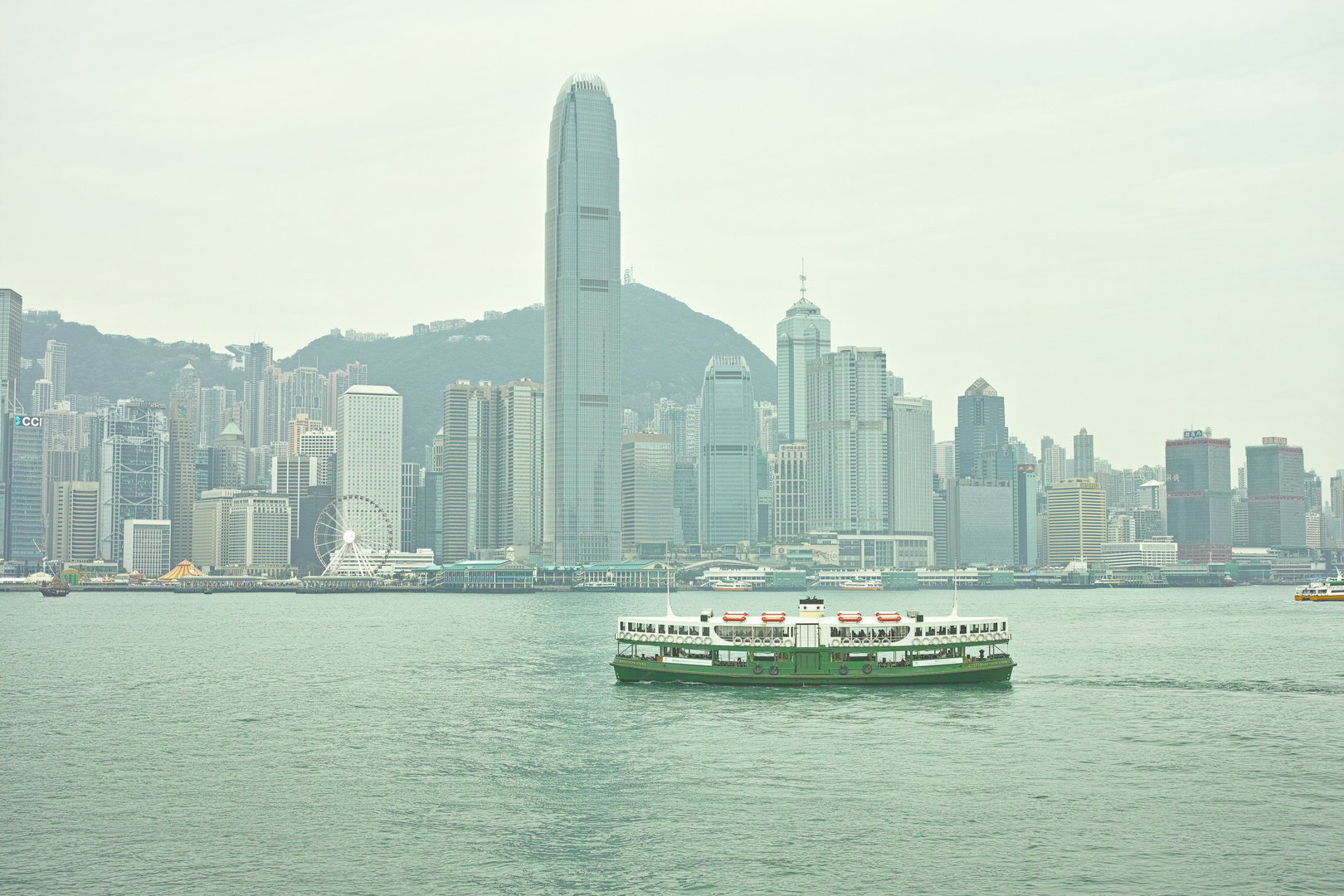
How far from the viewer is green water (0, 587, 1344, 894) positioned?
48.3 m

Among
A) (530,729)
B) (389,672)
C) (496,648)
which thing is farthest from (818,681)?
(496,648)

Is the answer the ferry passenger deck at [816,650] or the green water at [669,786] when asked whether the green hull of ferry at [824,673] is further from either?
the green water at [669,786]

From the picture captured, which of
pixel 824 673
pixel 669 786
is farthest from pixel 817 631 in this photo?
pixel 669 786

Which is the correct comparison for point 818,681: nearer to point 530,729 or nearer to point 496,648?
point 530,729

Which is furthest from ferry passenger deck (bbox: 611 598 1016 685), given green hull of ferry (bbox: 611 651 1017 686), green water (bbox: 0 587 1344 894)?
green water (bbox: 0 587 1344 894)

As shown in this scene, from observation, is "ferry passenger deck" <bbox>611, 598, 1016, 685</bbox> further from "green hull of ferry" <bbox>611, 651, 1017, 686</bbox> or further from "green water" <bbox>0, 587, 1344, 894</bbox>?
"green water" <bbox>0, 587, 1344, 894</bbox>

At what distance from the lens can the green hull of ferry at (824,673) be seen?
93875 mm

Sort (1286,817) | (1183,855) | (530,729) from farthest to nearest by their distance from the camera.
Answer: (530,729)
(1286,817)
(1183,855)

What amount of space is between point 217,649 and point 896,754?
314 feet

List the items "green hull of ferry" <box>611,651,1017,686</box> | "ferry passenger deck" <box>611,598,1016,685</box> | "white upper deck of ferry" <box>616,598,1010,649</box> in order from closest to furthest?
"green hull of ferry" <box>611,651,1017,686</box>
"ferry passenger deck" <box>611,598,1016,685</box>
"white upper deck of ferry" <box>616,598,1010,649</box>

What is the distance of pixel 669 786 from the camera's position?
6175cm

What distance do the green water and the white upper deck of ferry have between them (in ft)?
12.8

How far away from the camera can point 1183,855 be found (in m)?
50.2

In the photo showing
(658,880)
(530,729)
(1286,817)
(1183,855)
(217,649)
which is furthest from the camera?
(217,649)
